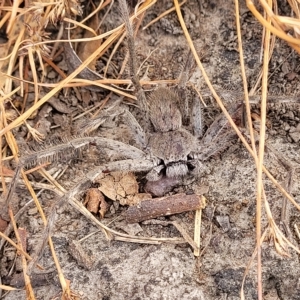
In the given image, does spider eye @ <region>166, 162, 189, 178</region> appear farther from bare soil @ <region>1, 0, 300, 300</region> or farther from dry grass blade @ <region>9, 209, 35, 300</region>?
dry grass blade @ <region>9, 209, 35, 300</region>

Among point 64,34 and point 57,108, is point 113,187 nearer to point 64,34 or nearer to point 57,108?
point 57,108

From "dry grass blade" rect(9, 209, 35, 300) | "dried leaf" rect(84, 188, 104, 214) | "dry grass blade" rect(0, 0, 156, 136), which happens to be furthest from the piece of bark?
"dry grass blade" rect(0, 0, 156, 136)

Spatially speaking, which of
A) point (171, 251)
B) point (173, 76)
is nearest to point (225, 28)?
point (173, 76)

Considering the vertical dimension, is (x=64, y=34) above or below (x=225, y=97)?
above

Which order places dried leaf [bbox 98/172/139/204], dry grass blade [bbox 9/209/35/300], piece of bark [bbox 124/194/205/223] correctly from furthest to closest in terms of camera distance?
dried leaf [bbox 98/172/139/204]
piece of bark [bbox 124/194/205/223]
dry grass blade [bbox 9/209/35/300]

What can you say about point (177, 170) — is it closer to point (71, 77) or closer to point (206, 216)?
point (206, 216)
